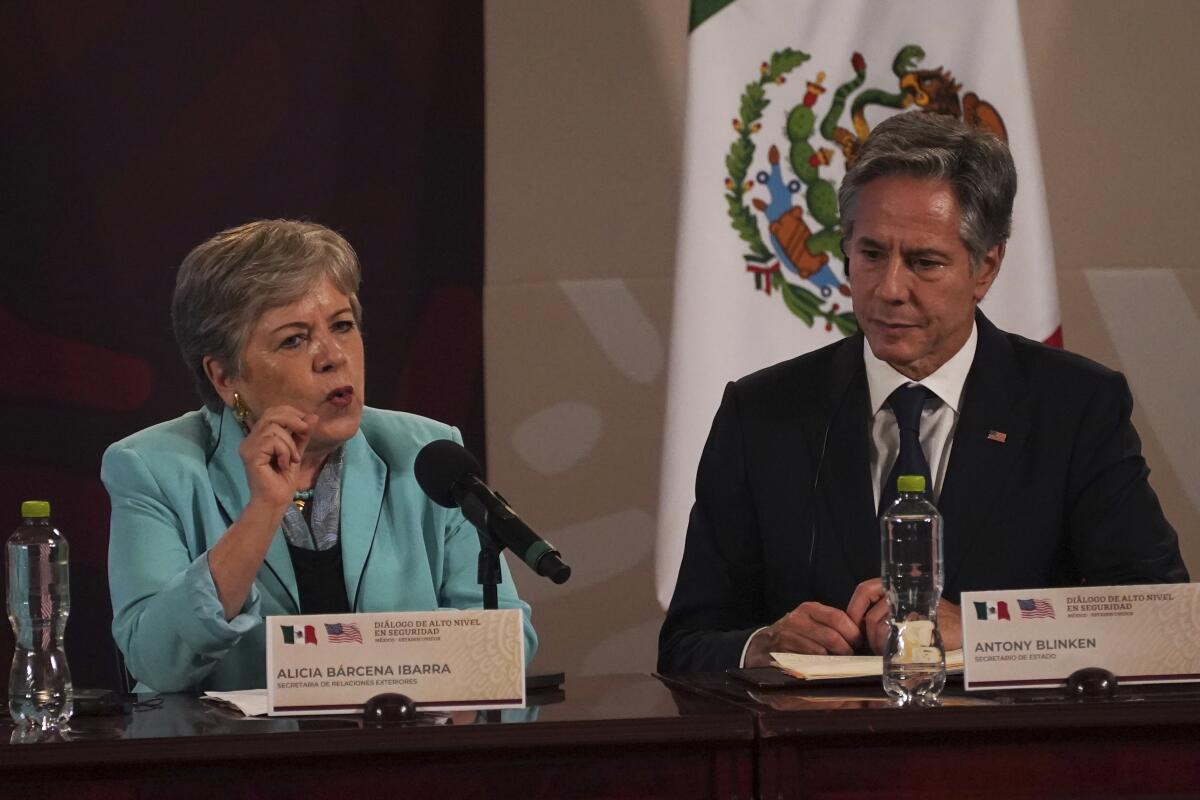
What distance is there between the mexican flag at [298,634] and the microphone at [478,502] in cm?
26

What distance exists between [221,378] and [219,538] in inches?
12.4

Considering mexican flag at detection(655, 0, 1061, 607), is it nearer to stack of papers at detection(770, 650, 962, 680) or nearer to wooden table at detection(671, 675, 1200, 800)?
stack of papers at detection(770, 650, 962, 680)

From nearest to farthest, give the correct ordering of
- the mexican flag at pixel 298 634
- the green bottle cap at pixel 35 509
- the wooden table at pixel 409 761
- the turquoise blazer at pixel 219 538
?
the wooden table at pixel 409 761
the mexican flag at pixel 298 634
the green bottle cap at pixel 35 509
the turquoise blazer at pixel 219 538

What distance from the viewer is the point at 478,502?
1.98m

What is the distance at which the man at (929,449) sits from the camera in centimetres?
244

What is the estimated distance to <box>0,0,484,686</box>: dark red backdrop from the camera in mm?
3918

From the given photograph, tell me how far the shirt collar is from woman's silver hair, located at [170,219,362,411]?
0.89 m

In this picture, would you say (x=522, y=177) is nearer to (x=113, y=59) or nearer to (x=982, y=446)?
(x=113, y=59)

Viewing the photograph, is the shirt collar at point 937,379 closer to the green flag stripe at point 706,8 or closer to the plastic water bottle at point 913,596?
the plastic water bottle at point 913,596

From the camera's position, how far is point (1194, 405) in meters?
4.05

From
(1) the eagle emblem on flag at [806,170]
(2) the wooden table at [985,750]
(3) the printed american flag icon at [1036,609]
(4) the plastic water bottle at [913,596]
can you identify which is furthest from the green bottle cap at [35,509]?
(1) the eagle emblem on flag at [806,170]

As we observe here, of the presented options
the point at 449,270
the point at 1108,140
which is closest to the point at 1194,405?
the point at 1108,140

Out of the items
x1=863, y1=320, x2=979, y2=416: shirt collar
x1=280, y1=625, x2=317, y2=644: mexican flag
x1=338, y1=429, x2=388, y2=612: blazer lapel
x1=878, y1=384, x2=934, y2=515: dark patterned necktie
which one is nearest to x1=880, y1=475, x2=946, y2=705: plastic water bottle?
x1=878, y1=384, x2=934, y2=515: dark patterned necktie

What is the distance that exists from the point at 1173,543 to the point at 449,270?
2.15 meters
